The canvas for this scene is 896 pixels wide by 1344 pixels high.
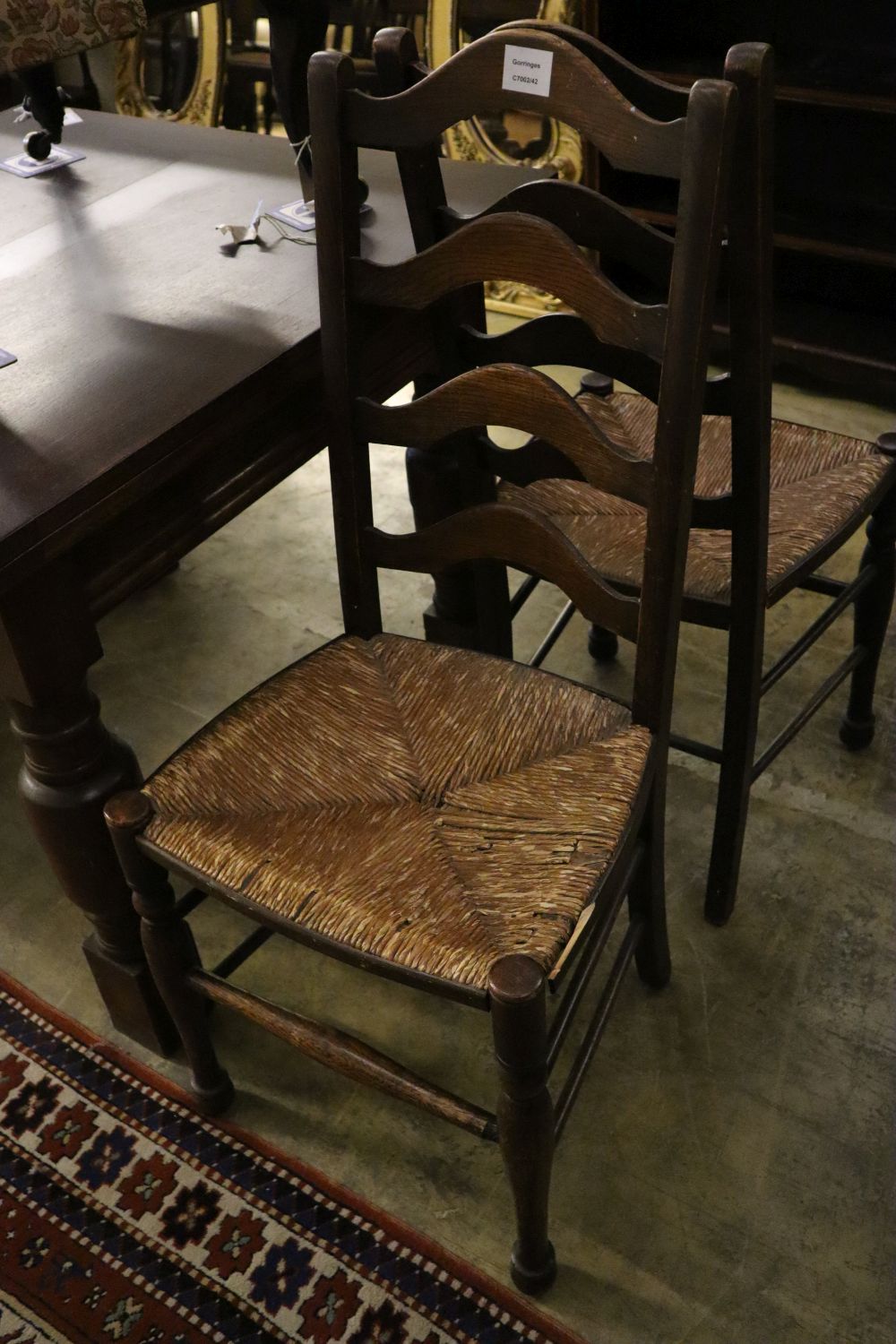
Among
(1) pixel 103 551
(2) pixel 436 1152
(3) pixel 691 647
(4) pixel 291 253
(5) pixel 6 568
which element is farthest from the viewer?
(3) pixel 691 647

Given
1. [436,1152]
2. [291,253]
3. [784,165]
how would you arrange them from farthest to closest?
[784,165], [291,253], [436,1152]

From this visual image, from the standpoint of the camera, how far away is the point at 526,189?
1.21 meters

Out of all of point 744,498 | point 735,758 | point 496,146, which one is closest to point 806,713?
point 735,758

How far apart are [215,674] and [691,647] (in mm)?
848

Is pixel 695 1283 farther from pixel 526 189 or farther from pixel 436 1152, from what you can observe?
pixel 526 189

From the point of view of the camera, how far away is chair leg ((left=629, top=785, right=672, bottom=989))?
1.38 m

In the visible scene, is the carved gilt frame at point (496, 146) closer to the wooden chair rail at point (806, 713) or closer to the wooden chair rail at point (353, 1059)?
the wooden chair rail at point (806, 713)

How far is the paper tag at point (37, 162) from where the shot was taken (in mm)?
1778

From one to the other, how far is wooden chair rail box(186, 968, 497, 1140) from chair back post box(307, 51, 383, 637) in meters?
0.47

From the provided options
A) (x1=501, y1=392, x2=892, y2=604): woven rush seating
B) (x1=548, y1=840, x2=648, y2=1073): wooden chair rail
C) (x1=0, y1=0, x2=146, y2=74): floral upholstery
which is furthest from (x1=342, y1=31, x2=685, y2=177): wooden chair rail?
(x1=548, y1=840, x2=648, y2=1073): wooden chair rail

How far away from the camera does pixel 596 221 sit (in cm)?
117

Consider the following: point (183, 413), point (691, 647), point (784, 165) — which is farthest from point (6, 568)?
point (784, 165)

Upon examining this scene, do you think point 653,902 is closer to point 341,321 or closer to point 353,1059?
point 353,1059

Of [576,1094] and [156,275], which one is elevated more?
[156,275]
